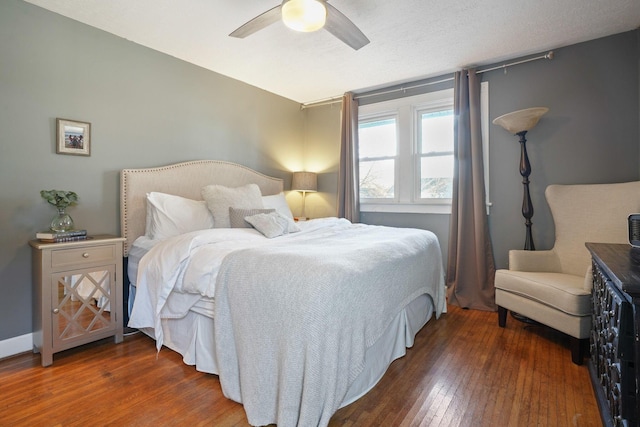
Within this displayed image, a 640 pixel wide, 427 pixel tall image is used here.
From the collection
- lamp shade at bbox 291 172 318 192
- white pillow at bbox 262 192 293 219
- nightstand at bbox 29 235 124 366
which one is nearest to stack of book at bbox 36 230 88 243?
nightstand at bbox 29 235 124 366

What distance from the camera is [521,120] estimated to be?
9.25 feet

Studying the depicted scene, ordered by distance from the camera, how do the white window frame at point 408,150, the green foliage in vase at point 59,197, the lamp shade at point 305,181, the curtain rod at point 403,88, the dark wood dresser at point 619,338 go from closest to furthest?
the dark wood dresser at point 619,338, the green foliage in vase at point 59,197, the curtain rod at point 403,88, the white window frame at point 408,150, the lamp shade at point 305,181

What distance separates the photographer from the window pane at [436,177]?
11.9 ft

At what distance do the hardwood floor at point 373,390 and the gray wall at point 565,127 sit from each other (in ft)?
4.04

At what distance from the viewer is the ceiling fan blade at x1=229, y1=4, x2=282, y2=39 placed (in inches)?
77.0

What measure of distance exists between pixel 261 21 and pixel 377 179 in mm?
2501

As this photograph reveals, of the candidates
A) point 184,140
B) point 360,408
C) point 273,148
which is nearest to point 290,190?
point 273,148

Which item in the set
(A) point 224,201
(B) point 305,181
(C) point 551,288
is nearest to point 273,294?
(A) point 224,201

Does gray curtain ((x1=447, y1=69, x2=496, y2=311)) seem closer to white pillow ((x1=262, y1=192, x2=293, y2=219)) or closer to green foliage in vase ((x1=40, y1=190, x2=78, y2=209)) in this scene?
white pillow ((x1=262, y1=192, x2=293, y2=219))

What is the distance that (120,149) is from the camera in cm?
273

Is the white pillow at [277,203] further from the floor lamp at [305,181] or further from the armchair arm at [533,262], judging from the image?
the armchair arm at [533,262]

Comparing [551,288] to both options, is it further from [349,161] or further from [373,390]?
[349,161]

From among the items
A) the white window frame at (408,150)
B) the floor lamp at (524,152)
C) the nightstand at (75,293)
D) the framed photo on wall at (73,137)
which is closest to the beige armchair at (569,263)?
the floor lamp at (524,152)

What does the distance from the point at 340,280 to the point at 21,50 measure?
2.72 metres
